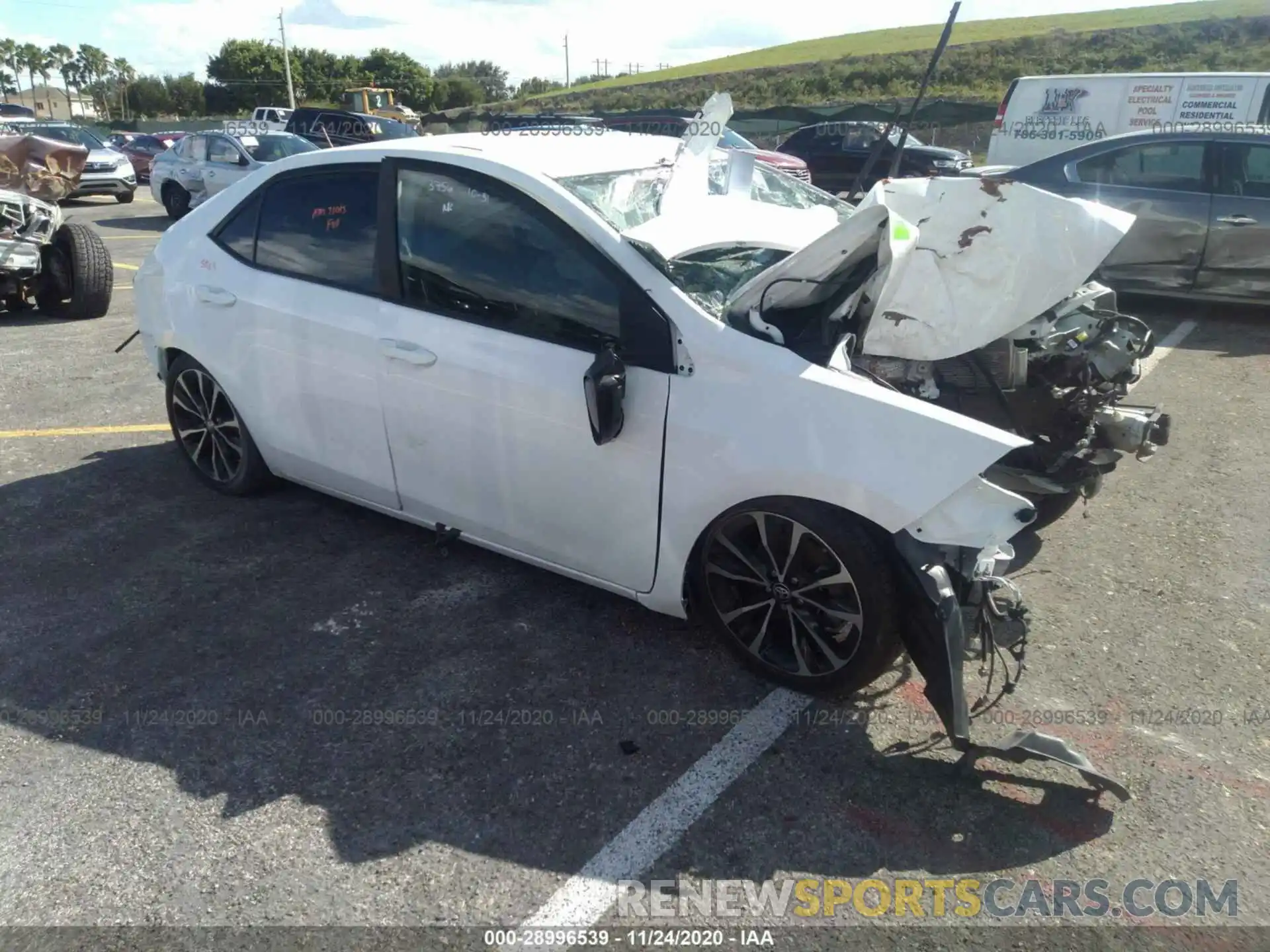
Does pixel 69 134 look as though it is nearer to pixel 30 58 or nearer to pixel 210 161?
pixel 210 161

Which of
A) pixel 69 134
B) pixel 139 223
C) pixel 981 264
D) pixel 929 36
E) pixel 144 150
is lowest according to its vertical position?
pixel 139 223

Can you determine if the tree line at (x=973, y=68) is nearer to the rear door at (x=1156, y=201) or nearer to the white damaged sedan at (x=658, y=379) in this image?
the rear door at (x=1156, y=201)

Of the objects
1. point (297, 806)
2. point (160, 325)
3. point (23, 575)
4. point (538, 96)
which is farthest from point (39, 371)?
→ point (538, 96)

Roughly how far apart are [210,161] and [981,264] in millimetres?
16160

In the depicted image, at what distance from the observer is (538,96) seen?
69188 millimetres

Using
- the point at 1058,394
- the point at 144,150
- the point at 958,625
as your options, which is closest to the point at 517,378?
the point at 958,625

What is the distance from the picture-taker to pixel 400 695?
3264mm

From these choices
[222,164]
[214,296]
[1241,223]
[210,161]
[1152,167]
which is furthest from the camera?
[210,161]

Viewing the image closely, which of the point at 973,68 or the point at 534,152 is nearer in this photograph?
the point at 534,152

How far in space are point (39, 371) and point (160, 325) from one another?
3261 mm

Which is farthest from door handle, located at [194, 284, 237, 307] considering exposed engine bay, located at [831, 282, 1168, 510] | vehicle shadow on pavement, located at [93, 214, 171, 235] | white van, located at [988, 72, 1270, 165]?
vehicle shadow on pavement, located at [93, 214, 171, 235]

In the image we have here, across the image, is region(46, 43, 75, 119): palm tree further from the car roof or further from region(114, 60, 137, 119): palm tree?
the car roof

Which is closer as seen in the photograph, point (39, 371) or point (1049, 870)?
point (1049, 870)

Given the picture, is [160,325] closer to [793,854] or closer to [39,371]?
[39,371]
